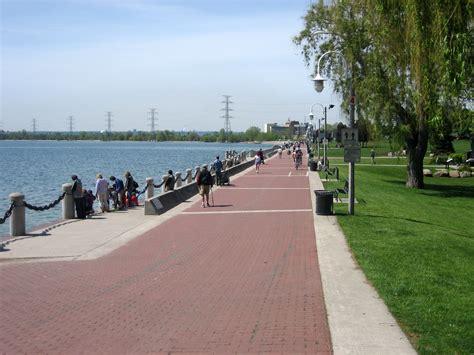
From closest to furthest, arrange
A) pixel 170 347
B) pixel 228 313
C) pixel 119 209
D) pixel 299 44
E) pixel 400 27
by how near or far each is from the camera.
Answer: pixel 170 347, pixel 228 313, pixel 400 27, pixel 119 209, pixel 299 44

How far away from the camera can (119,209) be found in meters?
22.0

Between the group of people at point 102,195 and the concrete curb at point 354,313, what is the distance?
950 centimetres

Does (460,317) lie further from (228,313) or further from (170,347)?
(170,347)

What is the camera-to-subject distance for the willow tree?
942cm

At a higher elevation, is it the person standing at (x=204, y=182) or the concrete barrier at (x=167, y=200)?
the person standing at (x=204, y=182)

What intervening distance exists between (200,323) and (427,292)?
11.2ft

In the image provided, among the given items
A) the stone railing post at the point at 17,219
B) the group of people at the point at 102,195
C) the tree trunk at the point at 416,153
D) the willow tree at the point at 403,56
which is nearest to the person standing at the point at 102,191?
the group of people at the point at 102,195

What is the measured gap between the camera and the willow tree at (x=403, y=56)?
942cm

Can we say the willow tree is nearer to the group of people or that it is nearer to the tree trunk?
the tree trunk

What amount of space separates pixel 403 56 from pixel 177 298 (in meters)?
6.64

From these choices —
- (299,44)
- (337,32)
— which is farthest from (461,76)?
(299,44)

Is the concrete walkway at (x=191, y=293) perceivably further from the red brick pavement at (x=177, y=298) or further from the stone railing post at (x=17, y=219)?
the stone railing post at (x=17, y=219)

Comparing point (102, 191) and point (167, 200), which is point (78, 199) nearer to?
point (102, 191)

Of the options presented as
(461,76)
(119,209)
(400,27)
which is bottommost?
(119,209)
